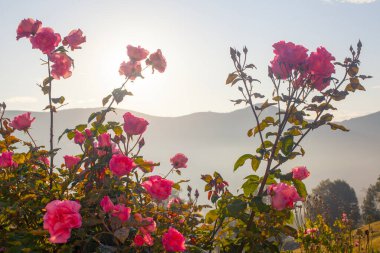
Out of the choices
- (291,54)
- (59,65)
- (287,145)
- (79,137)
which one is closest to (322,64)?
(291,54)

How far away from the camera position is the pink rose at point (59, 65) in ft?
12.3

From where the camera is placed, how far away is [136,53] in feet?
12.6

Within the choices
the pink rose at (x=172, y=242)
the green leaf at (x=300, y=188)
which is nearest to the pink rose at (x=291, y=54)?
the green leaf at (x=300, y=188)

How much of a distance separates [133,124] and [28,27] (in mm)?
1626

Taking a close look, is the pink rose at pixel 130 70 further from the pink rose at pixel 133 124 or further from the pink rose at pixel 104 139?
the pink rose at pixel 104 139

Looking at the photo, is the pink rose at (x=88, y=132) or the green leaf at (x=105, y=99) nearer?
Answer: the pink rose at (x=88, y=132)

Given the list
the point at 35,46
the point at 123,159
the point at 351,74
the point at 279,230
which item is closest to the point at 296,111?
the point at 351,74

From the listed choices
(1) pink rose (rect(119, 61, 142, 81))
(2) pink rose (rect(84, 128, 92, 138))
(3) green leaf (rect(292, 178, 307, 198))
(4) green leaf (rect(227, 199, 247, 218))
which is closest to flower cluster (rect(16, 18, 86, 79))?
(1) pink rose (rect(119, 61, 142, 81))

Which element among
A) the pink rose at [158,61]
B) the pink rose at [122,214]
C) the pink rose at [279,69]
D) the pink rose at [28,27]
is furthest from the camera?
the pink rose at [158,61]

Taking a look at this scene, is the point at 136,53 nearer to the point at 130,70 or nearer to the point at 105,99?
the point at 130,70

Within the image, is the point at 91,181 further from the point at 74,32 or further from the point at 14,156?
the point at 74,32

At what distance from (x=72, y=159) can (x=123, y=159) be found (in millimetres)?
1255

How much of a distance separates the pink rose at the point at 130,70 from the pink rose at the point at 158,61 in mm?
175

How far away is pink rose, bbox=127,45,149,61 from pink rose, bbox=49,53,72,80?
0.63 m
